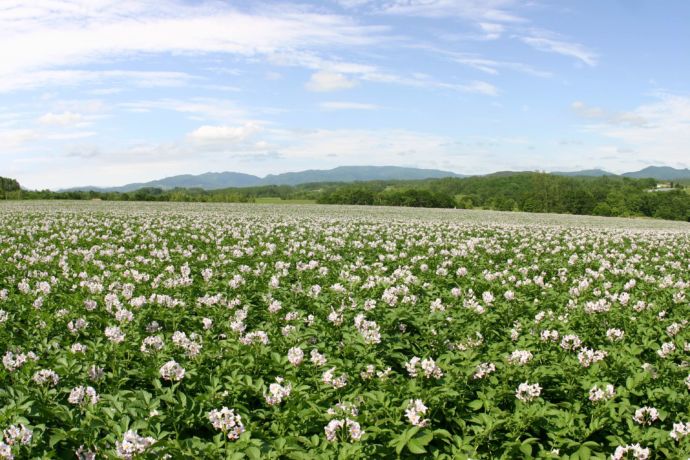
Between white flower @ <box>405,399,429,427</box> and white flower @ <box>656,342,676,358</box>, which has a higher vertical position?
white flower @ <box>405,399,429,427</box>

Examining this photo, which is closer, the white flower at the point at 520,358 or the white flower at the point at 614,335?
the white flower at the point at 520,358

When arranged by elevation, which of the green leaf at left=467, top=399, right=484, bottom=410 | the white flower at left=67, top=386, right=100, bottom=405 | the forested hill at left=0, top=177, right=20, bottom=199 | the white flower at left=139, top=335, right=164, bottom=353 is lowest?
the green leaf at left=467, top=399, right=484, bottom=410

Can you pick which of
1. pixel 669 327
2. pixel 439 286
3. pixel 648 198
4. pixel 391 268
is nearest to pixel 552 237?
pixel 391 268

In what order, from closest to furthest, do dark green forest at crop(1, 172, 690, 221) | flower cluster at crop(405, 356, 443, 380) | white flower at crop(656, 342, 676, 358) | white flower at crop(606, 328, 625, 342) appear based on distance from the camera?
flower cluster at crop(405, 356, 443, 380), white flower at crop(656, 342, 676, 358), white flower at crop(606, 328, 625, 342), dark green forest at crop(1, 172, 690, 221)

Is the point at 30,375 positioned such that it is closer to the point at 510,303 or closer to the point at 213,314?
the point at 213,314

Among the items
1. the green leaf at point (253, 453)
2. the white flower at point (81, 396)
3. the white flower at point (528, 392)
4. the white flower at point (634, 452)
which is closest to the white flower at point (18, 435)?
the white flower at point (81, 396)

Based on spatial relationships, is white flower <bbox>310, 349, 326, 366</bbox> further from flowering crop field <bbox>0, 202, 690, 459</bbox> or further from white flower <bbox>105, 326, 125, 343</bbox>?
white flower <bbox>105, 326, 125, 343</bbox>

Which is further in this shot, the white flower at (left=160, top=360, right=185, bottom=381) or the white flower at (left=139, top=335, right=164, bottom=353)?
the white flower at (left=139, top=335, right=164, bottom=353)

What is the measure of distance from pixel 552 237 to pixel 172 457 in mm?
20326

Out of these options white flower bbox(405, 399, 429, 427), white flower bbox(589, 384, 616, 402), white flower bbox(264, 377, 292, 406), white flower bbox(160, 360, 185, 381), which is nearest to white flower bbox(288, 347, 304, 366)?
white flower bbox(264, 377, 292, 406)

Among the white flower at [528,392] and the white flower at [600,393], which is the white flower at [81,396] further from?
the white flower at [600,393]

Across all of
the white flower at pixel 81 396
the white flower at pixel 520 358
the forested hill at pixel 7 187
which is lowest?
the white flower at pixel 520 358

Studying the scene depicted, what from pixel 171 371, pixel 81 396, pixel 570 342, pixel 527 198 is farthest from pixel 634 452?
pixel 527 198

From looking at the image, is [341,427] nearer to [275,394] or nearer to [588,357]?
[275,394]
